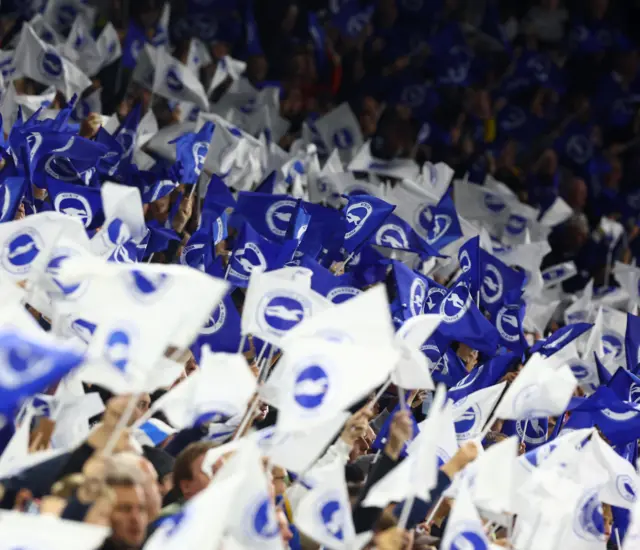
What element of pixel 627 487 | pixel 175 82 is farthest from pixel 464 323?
pixel 175 82

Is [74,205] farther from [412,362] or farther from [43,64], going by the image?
[43,64]

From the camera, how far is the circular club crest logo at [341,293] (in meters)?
4.13

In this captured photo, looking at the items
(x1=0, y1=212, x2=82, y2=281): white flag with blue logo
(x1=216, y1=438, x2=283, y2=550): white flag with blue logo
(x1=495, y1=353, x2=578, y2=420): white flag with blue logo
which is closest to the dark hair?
(x1=216, y1=438, x2=283, y2=550): white flag with blue logo

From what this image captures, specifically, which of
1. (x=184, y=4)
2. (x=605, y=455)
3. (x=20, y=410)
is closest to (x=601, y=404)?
(x=605, y=455)

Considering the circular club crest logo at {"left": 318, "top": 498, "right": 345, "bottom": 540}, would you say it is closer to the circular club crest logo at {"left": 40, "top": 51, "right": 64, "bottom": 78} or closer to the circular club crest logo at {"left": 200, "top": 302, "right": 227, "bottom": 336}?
the circular club crest logo at {"left": 200, "top": 302, "right": 227, "bottom": 336}

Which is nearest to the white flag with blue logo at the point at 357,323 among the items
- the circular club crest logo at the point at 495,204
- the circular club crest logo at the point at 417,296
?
the circular club crest logo at the point at 417,296

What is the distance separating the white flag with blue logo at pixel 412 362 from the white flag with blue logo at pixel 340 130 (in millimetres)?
3951

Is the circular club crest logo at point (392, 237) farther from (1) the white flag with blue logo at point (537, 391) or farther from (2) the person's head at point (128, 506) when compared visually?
(2) the person's head at point (128, 506)

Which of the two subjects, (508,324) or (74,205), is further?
(508,324)

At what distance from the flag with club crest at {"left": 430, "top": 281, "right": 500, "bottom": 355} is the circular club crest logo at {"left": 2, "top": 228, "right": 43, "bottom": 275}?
181 cm

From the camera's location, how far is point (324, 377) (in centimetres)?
290

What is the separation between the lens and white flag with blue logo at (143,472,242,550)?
233 cm

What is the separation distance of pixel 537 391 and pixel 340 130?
4076 millimetres

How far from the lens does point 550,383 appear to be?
12.0 ft
